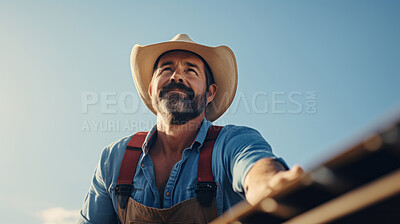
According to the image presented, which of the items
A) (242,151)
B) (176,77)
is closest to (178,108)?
(176,77)

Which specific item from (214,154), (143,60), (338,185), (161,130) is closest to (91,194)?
(161,130)

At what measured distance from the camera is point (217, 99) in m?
4.46

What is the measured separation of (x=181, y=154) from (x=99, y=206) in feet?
3.18

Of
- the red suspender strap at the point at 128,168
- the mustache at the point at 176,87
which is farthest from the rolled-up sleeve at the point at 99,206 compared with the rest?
the mustache at the point at 176,87

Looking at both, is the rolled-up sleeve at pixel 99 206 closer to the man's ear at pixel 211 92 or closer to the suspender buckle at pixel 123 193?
the suspender buckle at pixel 123 193

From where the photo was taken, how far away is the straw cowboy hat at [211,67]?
165 inches

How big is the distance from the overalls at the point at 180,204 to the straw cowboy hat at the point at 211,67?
3.49 feet

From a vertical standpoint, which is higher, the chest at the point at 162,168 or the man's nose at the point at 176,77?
the man's nose at the point at 176,77

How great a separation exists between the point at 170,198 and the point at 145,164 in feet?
1.65

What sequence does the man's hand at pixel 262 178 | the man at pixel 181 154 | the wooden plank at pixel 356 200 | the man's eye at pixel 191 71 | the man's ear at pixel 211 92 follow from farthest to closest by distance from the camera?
the man's ear at pixel 211 92
the man's eye at pixel 191 71
the man at pixel 181 154
the man's hand at pixel 262 178
the wooden plank at pixel 356 200

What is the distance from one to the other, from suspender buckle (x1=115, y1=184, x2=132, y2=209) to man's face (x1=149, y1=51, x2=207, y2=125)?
2.94 ft

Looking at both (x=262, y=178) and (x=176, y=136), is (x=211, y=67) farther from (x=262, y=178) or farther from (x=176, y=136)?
(x=262, y=178)

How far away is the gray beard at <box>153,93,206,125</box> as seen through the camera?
380 centimetres

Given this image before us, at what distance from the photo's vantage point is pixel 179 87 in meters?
3.85
